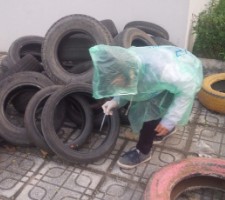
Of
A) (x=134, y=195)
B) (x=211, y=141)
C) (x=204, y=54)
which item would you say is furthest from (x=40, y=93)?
(x=204, y=54)

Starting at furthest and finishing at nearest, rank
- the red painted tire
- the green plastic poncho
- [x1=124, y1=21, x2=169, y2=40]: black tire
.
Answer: [x1=124, y1=21, x2=169, y2=40]: black tire → the red painted tire → the green plastic poncho

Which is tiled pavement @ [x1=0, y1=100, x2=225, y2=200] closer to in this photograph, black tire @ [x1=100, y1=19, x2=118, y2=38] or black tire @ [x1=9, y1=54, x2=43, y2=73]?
black tire @ [x1=9, y1=54, x2=43, y2=73]

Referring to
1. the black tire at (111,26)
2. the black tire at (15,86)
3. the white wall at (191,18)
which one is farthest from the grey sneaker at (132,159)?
the white wall at (191,18)

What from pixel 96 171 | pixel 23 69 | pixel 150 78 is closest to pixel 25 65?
pixel 23 69

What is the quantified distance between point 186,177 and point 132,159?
0.64 meters

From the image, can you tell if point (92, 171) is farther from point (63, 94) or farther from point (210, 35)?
point (210, 35)

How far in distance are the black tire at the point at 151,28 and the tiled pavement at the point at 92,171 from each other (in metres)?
1.47

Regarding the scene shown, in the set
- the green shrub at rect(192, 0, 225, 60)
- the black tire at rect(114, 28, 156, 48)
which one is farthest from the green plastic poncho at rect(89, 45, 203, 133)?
the green shrub at rect(192, 0, 225, 60)

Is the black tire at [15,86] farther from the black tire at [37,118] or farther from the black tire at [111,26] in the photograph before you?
the black tire at [111,26]

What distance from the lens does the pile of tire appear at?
11.0 ft

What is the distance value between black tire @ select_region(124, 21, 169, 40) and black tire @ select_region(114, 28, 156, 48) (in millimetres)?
324

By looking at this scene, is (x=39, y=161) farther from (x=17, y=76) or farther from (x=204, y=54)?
(x=204, y=54)

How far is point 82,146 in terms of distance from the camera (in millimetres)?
3602

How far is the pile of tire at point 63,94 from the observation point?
3.36 meters
